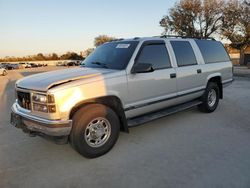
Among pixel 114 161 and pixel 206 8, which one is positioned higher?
pixel 206 8

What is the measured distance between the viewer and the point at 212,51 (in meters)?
6.88

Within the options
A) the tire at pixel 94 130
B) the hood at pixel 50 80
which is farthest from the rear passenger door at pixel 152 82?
the hood at pixel 50 80

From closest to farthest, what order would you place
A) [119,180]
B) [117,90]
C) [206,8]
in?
1. [119,180]
2. [117,90]
3. [206,8]

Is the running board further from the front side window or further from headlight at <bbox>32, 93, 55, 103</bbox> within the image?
headlight at <bbox>32, 93, 55, 103</bbox>

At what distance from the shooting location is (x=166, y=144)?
181 inches

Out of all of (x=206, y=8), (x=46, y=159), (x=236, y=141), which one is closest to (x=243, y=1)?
(x=206, y=8)

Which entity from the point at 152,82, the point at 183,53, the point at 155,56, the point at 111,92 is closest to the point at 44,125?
the point at 111,92

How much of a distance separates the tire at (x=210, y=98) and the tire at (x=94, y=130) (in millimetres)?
3114

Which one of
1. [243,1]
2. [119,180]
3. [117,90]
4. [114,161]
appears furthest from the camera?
[243,1]

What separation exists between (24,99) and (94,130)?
1306 mm

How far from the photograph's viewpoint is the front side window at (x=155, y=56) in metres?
4.91

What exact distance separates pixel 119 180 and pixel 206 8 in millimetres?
35490

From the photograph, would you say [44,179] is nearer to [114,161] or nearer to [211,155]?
[114,161]

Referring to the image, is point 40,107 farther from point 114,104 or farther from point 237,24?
point 237,24
